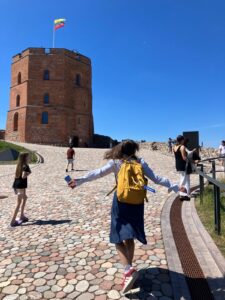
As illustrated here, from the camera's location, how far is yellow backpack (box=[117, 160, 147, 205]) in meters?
3.56

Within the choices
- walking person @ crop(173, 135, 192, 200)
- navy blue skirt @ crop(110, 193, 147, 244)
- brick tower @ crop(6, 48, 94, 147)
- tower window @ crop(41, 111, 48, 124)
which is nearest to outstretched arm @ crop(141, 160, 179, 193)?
navy blue skirt @ crop(110, 193, 147, 244)

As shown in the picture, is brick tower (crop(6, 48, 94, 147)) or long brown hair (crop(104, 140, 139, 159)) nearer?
long brown hair (crop(104, 140, 139, 159))

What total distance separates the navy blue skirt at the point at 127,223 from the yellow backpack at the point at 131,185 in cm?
12

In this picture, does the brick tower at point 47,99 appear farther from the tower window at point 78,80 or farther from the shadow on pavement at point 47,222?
the shadow on pavement at point 47,222

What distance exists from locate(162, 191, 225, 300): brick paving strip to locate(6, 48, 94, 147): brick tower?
133 ft

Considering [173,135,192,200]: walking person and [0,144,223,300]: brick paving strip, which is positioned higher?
[173,135,192,200]: walking person

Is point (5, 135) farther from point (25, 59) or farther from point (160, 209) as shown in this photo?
point (160, 209)

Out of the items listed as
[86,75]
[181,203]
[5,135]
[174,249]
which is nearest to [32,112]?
[5,135]

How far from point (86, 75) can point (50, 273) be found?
47.8 meters

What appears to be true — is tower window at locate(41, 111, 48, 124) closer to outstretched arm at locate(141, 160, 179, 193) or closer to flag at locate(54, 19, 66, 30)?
flag at locate(54, 19, 66, 30)

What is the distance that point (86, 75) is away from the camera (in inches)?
1962

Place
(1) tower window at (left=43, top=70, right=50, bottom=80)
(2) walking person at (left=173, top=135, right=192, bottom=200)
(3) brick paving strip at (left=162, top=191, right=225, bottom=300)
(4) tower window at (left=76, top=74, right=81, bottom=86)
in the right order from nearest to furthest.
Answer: (3) brick paving strip at (left=162, top=191, right=225, bottom=300) < (2) walking person at (left=173, top=135, right=192, bottom=200) < (1) tower window at (left=43, top=70, right=50, bottom=80) < (4) tower window at (left=76, top=74, right=81, bottom=86)

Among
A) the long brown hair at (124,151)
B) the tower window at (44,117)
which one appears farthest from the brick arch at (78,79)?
the long brown hair at (124,151)

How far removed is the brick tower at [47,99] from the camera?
45.4 m
